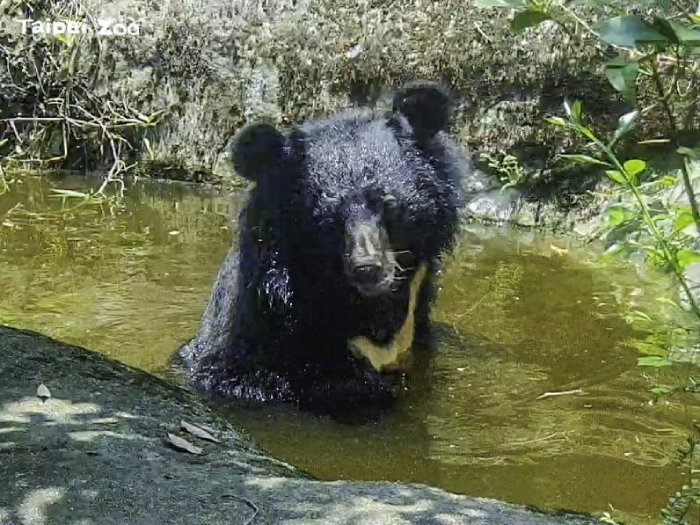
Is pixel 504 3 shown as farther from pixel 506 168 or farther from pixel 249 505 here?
pixel 506 168

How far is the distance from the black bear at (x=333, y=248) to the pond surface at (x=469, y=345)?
238 millimetres

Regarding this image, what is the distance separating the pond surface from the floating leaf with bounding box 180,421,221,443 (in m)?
0.42

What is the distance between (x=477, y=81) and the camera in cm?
790

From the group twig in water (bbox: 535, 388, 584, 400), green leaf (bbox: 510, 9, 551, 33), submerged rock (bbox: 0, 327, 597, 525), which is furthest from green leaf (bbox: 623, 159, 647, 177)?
twig in water (bbox: 535, 388, 584, 400)

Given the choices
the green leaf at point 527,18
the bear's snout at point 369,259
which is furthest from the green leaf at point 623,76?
the bear's snout at point 369,259

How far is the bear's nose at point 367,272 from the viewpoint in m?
3.82

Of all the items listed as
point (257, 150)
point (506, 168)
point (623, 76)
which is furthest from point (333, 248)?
point (506, 168)

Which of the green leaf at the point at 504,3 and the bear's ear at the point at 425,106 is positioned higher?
the green leaf at the point at 504,3

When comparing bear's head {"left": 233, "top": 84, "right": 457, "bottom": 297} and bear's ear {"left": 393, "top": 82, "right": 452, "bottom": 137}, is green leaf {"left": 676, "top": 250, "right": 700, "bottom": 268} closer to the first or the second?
bear's head {"left": 233, "top": 84, "right": 457, "bottom": 297}

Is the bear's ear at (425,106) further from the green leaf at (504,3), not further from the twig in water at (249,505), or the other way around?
the green leaf at (504,3)

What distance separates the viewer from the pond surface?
10.5 feet

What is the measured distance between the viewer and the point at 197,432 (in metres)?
2.99

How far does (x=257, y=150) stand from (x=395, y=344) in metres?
1.08

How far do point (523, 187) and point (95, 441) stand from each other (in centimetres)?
533
